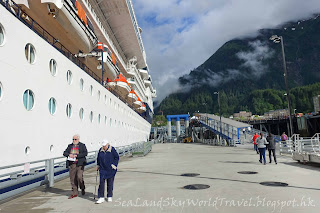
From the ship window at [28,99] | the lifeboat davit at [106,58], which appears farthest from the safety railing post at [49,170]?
the lifeboat davit at [106,58]

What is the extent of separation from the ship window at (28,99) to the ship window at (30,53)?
131 cm

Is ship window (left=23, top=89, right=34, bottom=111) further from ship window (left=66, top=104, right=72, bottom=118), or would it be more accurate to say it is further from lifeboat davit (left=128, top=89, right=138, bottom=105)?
lifeboat davit (left=128, top=89, right=138, bottom=105)

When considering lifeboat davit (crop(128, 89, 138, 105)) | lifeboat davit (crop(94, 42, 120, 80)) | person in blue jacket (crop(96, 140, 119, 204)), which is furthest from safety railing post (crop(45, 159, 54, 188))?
lifeboat davit (crop(128, 89, 138, 105))

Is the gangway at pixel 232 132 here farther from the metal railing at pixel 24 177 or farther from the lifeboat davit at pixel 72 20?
the metal railing at pixel 24 177

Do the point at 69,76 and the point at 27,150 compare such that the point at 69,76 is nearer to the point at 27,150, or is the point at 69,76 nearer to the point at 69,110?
the point at 69,110

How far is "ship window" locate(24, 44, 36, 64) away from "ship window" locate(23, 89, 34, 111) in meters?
1.31

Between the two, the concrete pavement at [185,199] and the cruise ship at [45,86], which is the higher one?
the cruise ship at [45,86]

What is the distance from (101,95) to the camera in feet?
59.4

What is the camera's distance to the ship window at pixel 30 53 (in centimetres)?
948

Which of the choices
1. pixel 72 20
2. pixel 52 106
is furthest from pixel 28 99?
pixel 72 20

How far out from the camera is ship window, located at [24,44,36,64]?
373 inches

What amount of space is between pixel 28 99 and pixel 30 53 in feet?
6.49

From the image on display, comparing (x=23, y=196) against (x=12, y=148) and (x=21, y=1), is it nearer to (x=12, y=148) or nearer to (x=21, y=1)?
(x=12, y=148)

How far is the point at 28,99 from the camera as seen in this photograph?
9062 mm
